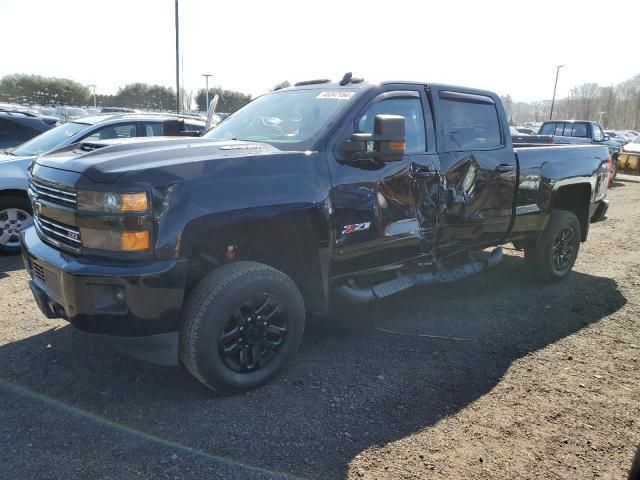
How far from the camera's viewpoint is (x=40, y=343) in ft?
12.8

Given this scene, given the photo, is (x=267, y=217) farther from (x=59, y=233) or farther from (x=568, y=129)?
(x=568, y=129)

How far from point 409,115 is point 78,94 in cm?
6374

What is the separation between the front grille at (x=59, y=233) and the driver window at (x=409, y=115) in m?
2.10

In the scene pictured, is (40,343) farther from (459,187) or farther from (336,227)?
(459,187)

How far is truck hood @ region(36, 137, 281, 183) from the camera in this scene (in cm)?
285

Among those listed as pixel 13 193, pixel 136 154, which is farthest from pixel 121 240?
pixel 13 193

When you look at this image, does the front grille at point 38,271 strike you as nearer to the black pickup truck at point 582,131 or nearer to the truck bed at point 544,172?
the truck bed at point 544,172

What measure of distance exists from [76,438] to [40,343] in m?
1.41

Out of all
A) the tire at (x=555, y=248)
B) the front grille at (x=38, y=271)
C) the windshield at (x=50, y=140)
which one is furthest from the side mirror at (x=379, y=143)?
the windshield at (x=50, y=140)

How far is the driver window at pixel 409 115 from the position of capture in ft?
12.7

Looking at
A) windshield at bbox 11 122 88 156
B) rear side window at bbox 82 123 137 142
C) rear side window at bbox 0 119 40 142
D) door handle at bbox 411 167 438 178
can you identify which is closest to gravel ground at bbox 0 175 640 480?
door handle at bbox 411 167 438 178

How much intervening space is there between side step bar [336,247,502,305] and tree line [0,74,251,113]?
50.3 m

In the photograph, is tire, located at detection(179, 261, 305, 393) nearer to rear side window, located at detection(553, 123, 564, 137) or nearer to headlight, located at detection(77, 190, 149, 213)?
headlight, located at detection(77, 190, 149, 213)

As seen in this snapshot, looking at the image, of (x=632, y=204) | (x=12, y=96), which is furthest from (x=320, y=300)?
(x=12, y=96)
